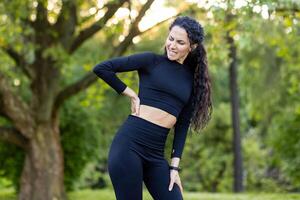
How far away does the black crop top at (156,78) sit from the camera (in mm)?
3797

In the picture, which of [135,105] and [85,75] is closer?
[135,105]

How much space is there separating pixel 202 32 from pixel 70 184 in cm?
1068

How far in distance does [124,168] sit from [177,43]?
2.93 ft

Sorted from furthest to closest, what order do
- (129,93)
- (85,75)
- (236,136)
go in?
(236,136), (85,75), (129,93)

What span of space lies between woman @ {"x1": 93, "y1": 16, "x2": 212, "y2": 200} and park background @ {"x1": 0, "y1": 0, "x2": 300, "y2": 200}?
2.23m

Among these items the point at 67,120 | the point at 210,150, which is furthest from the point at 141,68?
the point at 210,150

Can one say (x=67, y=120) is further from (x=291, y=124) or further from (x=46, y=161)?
(x=291, y=124)

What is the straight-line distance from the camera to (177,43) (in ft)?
12.6

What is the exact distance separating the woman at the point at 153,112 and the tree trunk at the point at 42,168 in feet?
23.8

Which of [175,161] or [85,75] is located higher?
[85,75]

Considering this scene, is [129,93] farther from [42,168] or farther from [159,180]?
[42,168]

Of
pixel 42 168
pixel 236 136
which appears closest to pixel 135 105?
pixel 42 168

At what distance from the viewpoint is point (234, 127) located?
1859cm

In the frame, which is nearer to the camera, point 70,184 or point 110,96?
point 70,184
